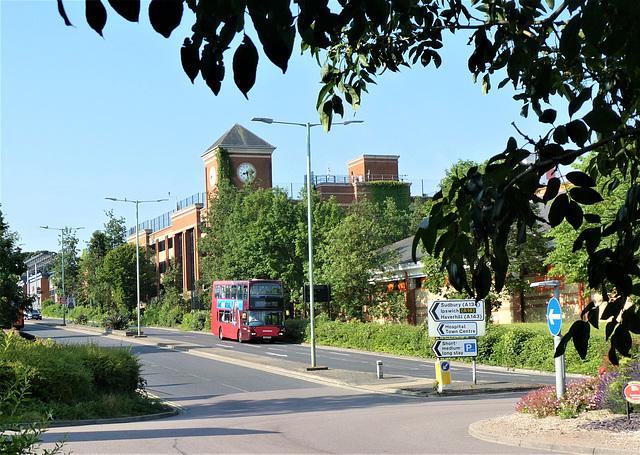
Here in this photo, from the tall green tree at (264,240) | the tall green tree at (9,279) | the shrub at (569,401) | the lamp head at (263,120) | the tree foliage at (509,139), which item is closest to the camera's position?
the tree foliage at (509,139)

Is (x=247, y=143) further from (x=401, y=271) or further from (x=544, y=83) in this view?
(x=544, y=83)

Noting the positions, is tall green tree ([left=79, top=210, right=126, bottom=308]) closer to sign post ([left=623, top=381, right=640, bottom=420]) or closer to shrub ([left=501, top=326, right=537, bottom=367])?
shrub ([left=501, top=326, right=537, bottom=367])

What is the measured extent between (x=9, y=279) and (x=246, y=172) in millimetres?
41540

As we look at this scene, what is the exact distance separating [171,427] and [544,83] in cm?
1364

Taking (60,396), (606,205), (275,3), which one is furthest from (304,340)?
(275,3)

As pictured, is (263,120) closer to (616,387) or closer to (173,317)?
(616,387)

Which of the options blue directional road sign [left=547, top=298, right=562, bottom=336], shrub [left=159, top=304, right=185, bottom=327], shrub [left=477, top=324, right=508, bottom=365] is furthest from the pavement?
shrub [left=159, top=304, right=185, bottom=327]

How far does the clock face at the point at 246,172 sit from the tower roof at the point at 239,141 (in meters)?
1.85

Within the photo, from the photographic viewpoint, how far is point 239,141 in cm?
8156

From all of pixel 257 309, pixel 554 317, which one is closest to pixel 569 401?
pixel 554 317

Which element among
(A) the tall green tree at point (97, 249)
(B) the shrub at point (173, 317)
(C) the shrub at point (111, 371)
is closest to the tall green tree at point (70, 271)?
(A) the tall green tree at point (97, 249)

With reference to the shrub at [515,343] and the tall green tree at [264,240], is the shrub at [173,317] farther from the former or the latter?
the shrub at [515,343]

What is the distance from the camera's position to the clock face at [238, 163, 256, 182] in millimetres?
79875

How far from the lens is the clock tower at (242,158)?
7994cm
